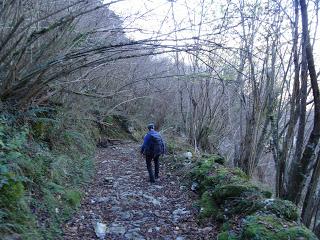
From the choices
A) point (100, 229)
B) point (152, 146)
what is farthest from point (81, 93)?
point (100, 229)

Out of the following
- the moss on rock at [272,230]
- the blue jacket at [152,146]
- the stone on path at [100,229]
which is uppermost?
the blue jacket at [152,146]

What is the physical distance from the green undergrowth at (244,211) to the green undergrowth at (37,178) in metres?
2.55

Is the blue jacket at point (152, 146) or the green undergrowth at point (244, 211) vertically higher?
the blue jacket at point (152, 146)

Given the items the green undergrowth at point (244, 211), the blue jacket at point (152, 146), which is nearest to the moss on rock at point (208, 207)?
the green undergrowth at point (244, 211)

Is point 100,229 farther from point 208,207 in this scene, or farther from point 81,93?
point 81,93

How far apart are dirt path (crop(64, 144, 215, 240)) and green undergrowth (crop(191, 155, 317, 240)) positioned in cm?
36

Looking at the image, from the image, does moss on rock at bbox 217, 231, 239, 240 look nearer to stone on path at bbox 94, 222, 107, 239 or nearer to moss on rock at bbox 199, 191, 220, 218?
moss on rock at bbox 199, 191, 220, 218

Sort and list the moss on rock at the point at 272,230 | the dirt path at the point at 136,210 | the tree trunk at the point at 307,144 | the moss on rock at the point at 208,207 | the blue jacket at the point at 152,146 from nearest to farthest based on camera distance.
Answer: the moss on rock at the point at 272,230
the dirt path at the point at 136,210
the moss on rock at the point at 208,207
the tree trunk at the point at 307,144
the blue jacket at the point at 152,146

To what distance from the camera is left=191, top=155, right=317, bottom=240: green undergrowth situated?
14.0 feet

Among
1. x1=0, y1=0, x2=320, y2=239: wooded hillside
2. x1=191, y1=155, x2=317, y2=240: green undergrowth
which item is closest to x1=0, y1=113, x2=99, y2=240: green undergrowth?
x1=0, y1=0, x2=320, y2=239: wooded hillside

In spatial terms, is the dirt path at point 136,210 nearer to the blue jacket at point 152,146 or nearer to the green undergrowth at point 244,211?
the green undergrowth at point 244,211

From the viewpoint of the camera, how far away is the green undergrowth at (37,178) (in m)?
4.32

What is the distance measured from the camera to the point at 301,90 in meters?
7.75

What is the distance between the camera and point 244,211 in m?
5.45
